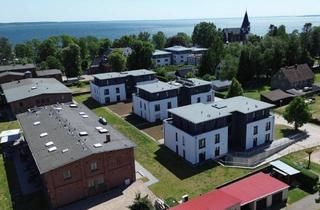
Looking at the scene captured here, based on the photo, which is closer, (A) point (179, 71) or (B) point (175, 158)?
(B) point (175, 158)

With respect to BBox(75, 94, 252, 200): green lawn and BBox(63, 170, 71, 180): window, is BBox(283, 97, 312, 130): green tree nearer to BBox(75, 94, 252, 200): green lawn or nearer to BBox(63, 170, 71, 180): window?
BBox(75, 94, 252, 200): green lawn

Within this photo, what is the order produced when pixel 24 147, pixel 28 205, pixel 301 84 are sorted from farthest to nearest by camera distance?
pixel 301 84
pixel 24 147
pixel 28 205

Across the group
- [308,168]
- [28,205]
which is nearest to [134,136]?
[28,205]

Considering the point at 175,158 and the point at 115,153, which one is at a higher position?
the point at 115,153

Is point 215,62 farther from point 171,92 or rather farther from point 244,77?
point 171,92

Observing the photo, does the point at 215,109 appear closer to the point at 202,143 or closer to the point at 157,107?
the point at 202,143

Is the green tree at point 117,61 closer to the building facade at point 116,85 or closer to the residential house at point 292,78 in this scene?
the building facade at point 116,85
